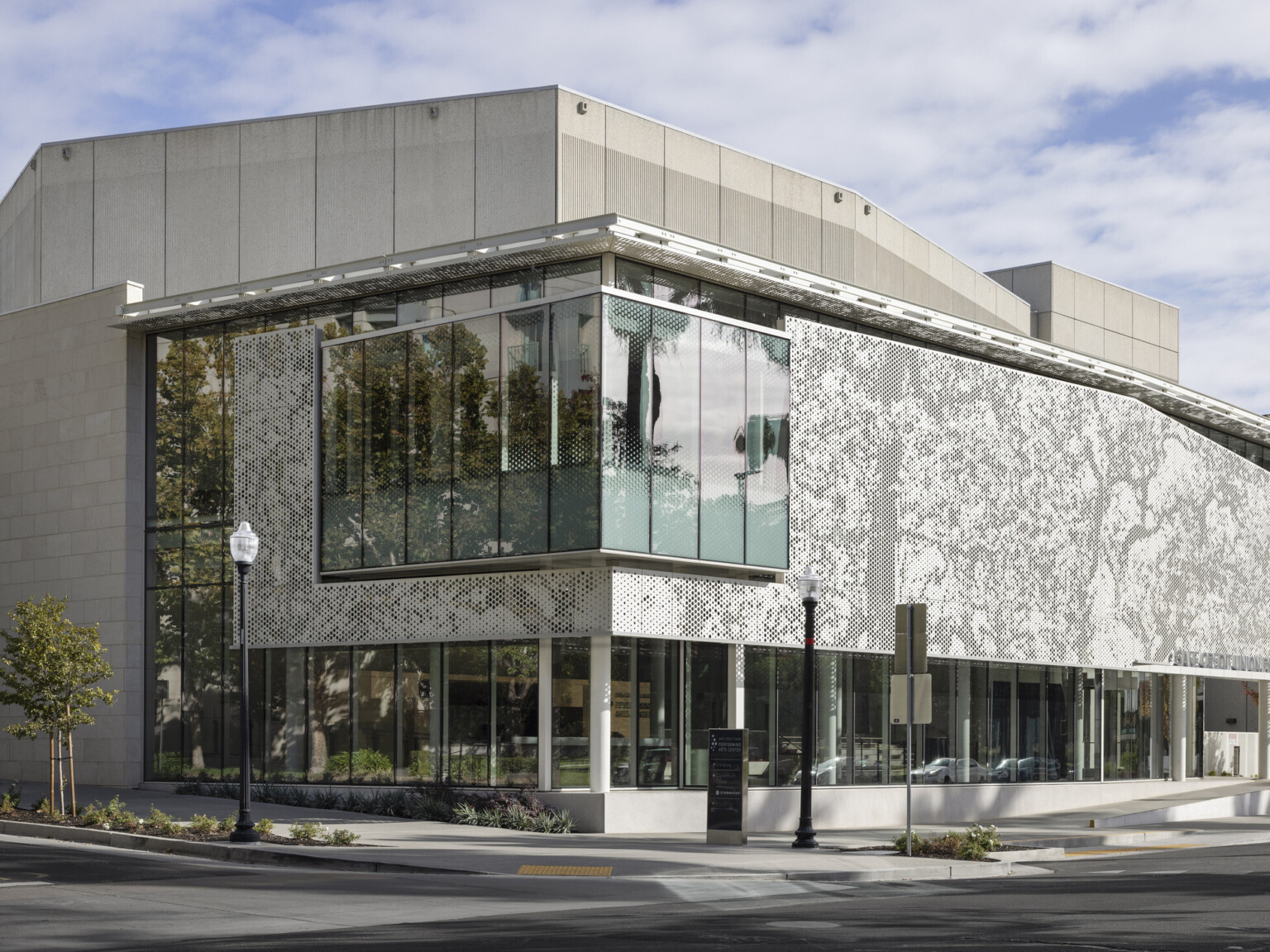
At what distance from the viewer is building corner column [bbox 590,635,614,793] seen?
26781mm

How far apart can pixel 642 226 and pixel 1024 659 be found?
1577cm

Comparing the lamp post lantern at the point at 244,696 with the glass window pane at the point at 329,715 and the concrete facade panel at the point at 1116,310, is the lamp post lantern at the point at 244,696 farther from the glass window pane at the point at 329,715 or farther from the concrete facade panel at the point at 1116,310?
the concrete facade panel at the point at 1116,310

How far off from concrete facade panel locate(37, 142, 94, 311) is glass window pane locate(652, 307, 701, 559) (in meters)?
20.2

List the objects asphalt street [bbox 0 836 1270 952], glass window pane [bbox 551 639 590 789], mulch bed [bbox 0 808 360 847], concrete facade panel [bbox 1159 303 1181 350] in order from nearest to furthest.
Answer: asphalt street [bbox 0 836 1270 952] → mulch bed [bbox 0 808 360 847] → glass window pane [bbox 551 639 590 789] → concrete facade panel [bbox 1159 303 1181 350]

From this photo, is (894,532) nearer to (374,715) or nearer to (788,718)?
(788,718)

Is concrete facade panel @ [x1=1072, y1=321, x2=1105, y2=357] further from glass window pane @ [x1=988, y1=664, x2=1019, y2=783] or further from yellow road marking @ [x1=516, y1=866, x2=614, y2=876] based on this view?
yellow road marking @ [x1=516, y1=866, x2=614, y2=876]

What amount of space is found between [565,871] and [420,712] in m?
9.53

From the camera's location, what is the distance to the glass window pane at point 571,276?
91.9ft

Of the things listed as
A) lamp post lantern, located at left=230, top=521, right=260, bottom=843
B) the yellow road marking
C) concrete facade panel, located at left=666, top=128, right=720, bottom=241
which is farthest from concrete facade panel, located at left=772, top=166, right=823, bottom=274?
the yellow road marking

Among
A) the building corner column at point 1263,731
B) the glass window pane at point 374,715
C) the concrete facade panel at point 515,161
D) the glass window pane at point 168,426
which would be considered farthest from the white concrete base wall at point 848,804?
the concrete facade panel at point 515,161

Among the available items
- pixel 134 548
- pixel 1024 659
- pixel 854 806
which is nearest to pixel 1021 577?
pixel 1024 659

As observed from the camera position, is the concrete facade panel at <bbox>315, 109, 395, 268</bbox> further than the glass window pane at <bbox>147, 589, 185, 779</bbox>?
Yes

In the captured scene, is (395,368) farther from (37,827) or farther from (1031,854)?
(1031,854)

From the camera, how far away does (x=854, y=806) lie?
3153 cm
